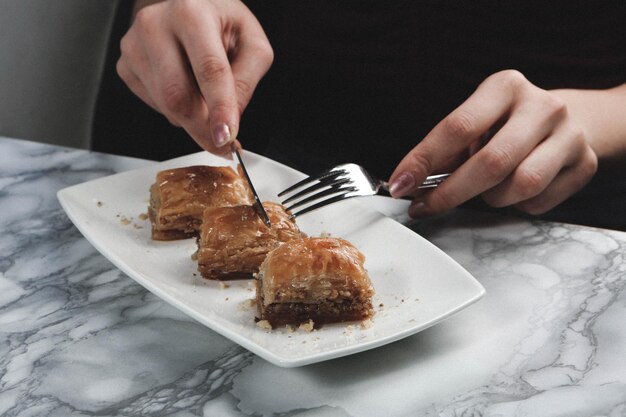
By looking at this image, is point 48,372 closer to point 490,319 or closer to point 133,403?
point 133,403

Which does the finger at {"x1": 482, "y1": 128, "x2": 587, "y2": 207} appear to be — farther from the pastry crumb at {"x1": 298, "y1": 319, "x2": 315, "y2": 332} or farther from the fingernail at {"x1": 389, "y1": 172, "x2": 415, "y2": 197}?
the pastry crumb at {"x1": 298, "y1": 319, "x2": 315, "y2": 332}

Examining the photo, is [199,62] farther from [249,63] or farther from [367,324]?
[367,324]

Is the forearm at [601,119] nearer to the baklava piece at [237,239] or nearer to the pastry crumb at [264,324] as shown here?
the baklava piece at [237,239]

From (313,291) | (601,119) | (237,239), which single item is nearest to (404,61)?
(601,119)

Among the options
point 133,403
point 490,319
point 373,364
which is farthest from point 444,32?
point 133,403

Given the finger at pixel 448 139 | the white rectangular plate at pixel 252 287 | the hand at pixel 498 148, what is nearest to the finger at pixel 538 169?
the hand at pixel 498 148

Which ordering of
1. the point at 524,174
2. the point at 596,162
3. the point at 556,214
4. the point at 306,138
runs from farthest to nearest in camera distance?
1. the point at 306,138
2. the point at 556,214
3. the point at 596,162
4. the point at 524,174

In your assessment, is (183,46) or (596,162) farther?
(596,162)

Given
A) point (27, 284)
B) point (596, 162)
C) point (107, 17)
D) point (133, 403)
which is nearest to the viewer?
point (133, 403)
